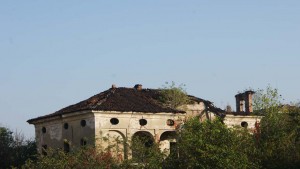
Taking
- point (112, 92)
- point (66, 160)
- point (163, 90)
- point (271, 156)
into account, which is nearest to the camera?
point (66, 160)

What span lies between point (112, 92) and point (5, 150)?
12927 millimetres

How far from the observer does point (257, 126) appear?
37375 millimetres

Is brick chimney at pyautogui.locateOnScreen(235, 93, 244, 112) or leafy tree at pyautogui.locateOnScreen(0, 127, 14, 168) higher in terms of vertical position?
brick chimney at pyautogui.locateOnScreen(235, 93, 244, 112)

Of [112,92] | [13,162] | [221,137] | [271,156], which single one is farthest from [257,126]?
[13,162]

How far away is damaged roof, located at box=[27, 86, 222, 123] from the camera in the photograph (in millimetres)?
38312

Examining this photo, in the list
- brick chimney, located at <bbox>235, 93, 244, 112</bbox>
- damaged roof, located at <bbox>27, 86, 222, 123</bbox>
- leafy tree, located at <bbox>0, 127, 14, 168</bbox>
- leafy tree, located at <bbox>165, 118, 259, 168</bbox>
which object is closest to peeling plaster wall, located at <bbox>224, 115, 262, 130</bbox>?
brick chimney, located at <bbox>235, 93, 244, 112</bbox>

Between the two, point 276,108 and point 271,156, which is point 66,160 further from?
point 276,108

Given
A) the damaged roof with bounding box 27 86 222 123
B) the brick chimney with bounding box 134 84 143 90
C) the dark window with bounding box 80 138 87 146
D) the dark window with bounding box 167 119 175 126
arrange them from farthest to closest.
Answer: the brick chimney with bounding box 134 84 143 90 < the dark window with bounding box 167 119 175 126 < the damaged roof with bounding box 27 86 222 123 < the dark window with bounding box 80 138 87 146

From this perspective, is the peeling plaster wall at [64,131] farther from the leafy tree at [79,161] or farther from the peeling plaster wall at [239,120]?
the peeling plaster wall at [239,120]

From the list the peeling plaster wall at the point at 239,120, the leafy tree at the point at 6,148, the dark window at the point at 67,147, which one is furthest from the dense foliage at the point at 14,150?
the peeling plaster wall at the point at 239,120

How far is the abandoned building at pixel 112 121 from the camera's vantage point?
3750 cm

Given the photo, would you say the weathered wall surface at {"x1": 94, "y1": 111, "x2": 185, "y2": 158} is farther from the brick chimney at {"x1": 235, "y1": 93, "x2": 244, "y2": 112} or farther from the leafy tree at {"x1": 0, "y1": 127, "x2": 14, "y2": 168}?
the leafy tree at {"x1": 0, "y1": 127, "x2": 14, "y2": 168}

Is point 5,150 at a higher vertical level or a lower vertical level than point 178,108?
lower

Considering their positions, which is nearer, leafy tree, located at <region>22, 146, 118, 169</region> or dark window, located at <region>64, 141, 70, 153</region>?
leafy tree, located at <region>22, 146, 118, 169</region>
